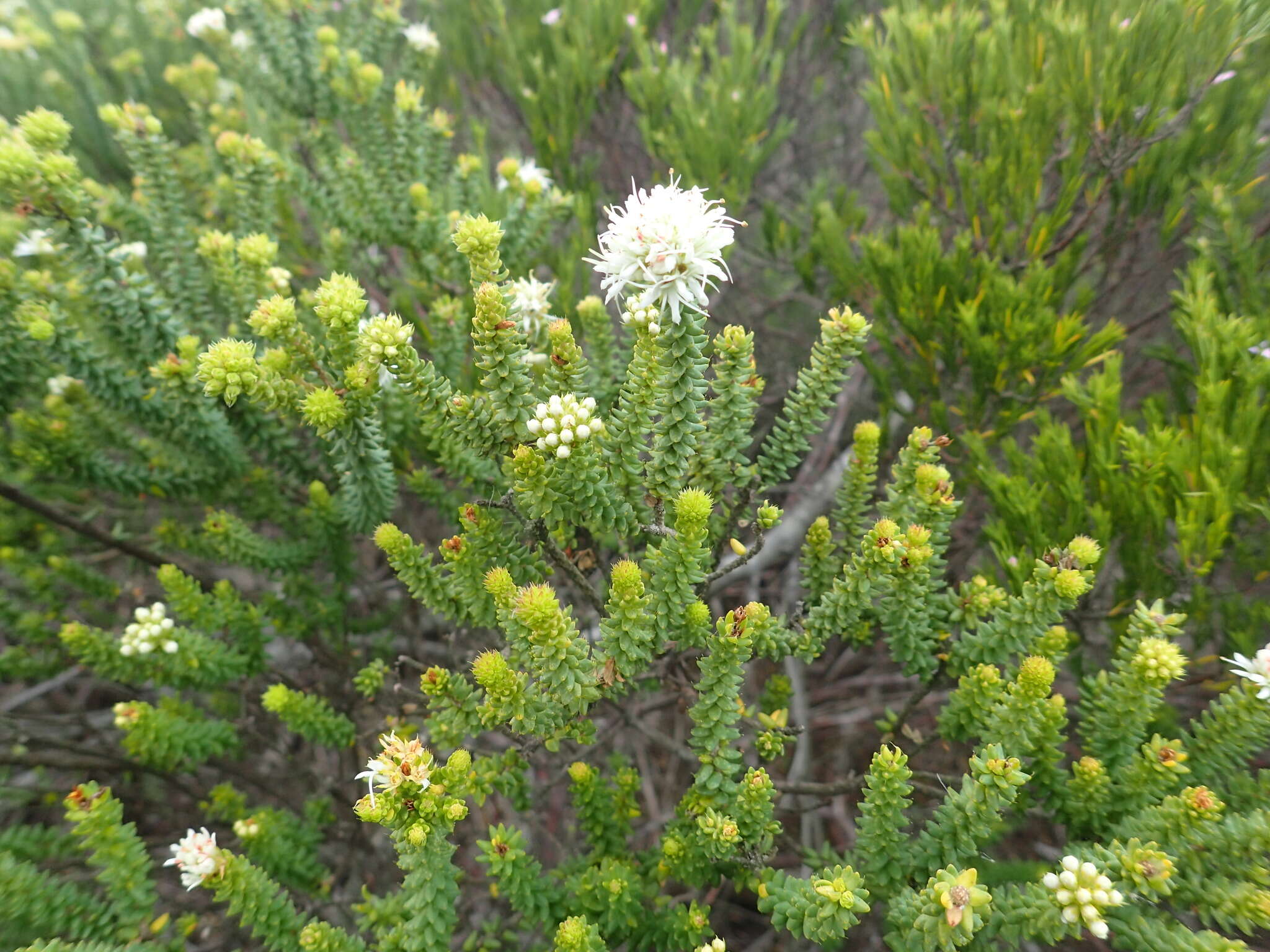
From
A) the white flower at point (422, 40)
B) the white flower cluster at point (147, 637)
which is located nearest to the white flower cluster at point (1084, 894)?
the white flower cluster at point (147, 637)

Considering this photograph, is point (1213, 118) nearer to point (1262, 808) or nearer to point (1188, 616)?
point (1188, 616)

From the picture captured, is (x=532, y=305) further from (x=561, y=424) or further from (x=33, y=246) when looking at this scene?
(x=33, y=246)

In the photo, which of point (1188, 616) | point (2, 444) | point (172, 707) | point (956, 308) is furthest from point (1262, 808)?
point (2, 444)

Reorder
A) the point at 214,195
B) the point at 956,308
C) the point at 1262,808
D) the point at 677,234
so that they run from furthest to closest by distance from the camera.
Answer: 1. the point at 214,195
2. the point at 956,308
3. the point at 1262,808
4. the point at 677,234

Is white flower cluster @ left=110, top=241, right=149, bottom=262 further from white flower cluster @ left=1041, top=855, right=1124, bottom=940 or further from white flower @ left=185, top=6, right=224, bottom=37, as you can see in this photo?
white flower cluster @ left=1041, top=855, right=1124, bottom=940

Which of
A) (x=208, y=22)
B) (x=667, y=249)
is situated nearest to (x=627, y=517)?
(x=667, y=249)

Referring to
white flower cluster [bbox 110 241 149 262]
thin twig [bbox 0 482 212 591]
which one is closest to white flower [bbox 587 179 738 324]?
white flower cluster [bbox 110 241 149 262]

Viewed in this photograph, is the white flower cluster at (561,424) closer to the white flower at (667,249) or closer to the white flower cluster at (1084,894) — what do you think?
the white flower at (667,249)
